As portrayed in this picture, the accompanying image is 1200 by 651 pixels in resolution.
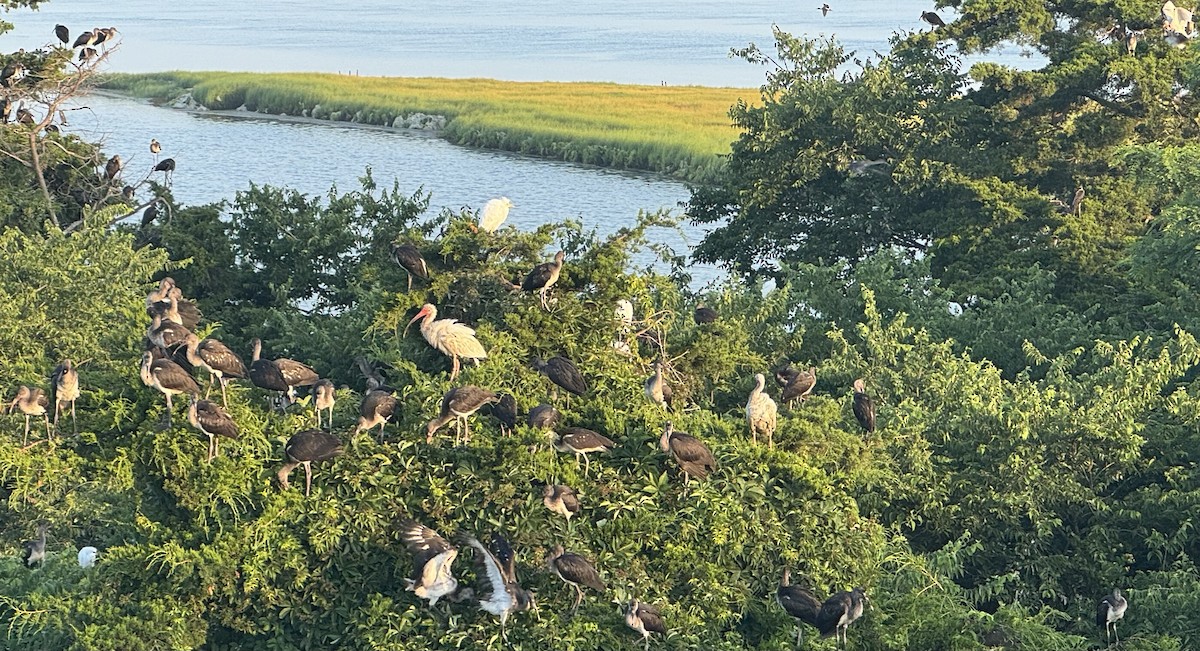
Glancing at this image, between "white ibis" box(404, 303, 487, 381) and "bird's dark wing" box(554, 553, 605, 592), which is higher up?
"white ibis" box(404, 303, 487, 381)

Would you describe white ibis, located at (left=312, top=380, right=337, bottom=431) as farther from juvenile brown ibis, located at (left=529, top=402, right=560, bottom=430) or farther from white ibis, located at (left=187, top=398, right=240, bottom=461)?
juvenile brown ibis, located at (left=529, top=402, right=560, bottom=430)

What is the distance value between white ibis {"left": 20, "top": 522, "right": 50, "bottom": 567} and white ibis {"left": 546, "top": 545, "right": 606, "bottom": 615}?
7.70 m

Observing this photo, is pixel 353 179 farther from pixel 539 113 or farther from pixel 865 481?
pixel 865 481

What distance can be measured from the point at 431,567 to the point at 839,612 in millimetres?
3006

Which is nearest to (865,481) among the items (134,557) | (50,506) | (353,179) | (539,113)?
(134,557)

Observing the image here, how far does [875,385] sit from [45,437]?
29.0 ft

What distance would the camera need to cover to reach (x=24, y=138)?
23.5 meters

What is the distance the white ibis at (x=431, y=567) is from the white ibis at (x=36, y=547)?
701 centimetres

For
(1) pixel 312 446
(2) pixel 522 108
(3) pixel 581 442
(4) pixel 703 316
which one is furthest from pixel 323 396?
(2) pixel 522 108

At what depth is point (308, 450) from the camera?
10758 mm

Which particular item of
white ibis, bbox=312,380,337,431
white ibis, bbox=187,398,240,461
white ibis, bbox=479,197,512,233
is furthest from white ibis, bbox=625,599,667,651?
white ibis, bbox=479,197,512,233

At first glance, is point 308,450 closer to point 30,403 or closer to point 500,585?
point 500,585

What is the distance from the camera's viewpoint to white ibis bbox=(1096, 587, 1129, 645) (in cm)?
1257

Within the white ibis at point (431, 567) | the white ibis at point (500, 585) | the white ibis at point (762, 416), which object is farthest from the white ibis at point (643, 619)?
the white ibis at point (762, 416)
